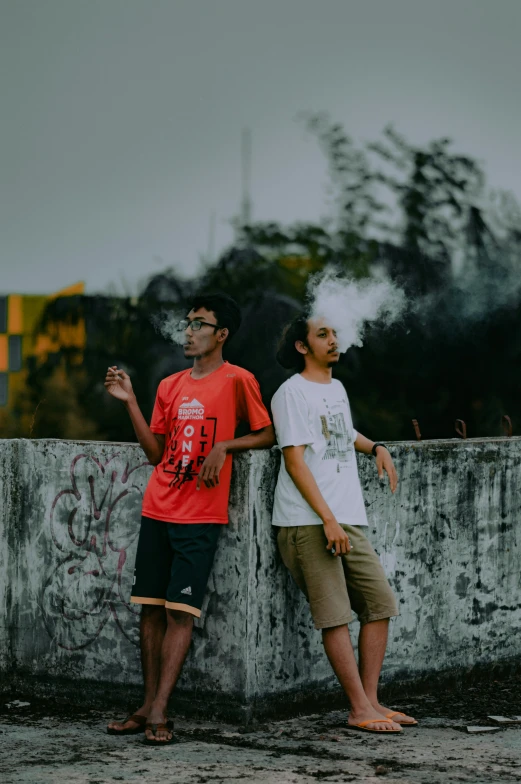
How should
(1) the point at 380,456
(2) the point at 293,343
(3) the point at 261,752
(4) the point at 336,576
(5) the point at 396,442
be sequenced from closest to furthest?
(3) the point at 261,752 → (4) the point at 336,576 → (2) the point at 293,343 → (1) the point at 380,456 → (5) the point at 396,442

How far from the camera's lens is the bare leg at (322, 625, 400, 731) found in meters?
4.84

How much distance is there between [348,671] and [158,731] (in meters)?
0.83

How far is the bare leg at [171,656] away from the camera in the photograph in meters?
4.75

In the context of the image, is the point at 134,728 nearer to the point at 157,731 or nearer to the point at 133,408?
the point at 157,731

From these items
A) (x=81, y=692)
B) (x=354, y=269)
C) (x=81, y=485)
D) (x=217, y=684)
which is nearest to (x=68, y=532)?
(x=81, y=485)

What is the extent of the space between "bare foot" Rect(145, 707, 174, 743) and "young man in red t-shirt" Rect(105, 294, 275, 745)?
0.03 meters

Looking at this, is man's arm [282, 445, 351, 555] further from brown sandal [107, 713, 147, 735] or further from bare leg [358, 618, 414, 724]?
brown sandal [107, 713, 147, 735]

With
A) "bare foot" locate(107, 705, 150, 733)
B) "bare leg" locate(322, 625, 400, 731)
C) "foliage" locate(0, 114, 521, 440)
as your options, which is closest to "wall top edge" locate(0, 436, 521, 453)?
"bare leg" locate(322, 625, 400, 731)

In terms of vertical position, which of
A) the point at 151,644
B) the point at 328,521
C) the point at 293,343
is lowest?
the point at 151,644

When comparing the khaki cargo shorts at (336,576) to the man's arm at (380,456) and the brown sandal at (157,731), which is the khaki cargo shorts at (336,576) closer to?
the man's arm at (380,456)

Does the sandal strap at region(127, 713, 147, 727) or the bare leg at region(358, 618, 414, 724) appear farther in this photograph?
the bare leg at region(358, 618, 414, 724)

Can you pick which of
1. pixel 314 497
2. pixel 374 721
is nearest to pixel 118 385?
pixel 314 497

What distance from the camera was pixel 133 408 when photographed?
488 centimetres

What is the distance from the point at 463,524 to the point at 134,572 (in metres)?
1.78
